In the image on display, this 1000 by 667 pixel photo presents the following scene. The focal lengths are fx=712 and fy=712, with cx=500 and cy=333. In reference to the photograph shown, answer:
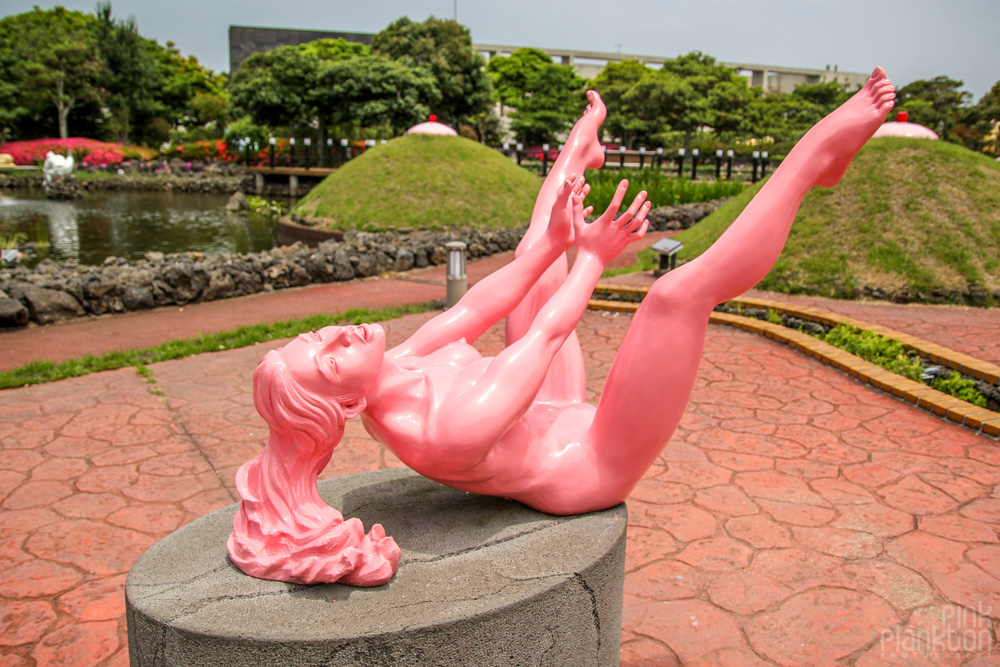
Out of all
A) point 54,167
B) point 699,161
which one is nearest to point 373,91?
point 54,167

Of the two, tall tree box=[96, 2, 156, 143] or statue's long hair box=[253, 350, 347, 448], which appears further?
tall tree box=[96, 2, 156, 143]

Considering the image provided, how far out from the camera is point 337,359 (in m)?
1.62

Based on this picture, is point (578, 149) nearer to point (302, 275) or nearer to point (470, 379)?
point (470, 379)

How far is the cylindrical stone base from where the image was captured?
143cm

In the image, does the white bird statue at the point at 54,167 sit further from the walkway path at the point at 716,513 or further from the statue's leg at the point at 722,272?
the statue's leg at the point at 722,272

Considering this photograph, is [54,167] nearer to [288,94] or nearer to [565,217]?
[288,94]

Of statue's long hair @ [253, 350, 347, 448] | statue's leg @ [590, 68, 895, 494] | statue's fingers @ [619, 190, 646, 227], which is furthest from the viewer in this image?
statue's fingers @ [619, 190, 646, 227]

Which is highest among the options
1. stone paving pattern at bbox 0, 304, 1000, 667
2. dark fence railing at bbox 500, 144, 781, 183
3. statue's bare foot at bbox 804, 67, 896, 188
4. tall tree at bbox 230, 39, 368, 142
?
tall tree at bbox 230, 39, 368, 142

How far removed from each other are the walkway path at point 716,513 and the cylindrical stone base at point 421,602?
24.7 inches

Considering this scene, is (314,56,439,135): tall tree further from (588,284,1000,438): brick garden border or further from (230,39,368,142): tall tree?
(588,284,1000,438): brick garden border

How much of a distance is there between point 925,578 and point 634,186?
36.4 ft

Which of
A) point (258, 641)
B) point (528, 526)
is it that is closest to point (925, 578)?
point (528, 526)

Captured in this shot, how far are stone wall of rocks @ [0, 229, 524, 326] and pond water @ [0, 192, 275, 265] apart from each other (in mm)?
2889

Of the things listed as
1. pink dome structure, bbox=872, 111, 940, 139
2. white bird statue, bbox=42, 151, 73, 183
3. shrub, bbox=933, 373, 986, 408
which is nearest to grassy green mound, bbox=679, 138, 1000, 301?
pink dome structure, bbox=872, 111, 940, 139
